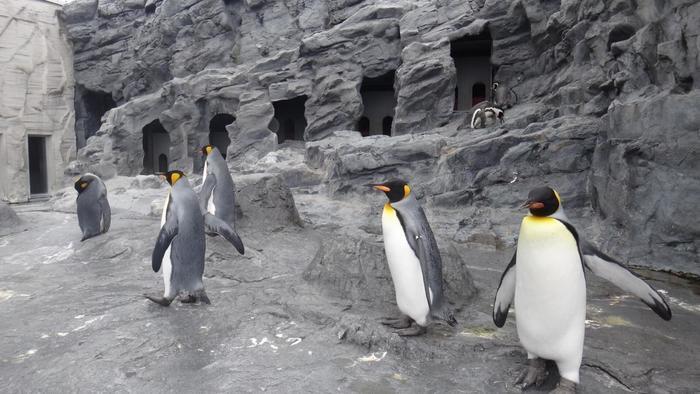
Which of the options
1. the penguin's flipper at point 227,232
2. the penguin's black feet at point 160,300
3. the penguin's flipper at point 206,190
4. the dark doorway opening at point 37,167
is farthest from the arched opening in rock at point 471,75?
the dark doorway opening at point 37,167

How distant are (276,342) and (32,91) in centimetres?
2052

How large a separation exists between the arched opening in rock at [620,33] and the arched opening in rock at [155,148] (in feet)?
58.8

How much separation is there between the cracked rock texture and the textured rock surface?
94 centimetres

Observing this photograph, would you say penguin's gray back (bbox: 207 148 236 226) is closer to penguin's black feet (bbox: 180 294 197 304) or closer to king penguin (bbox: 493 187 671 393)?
penguin's black feet (bbox: 180 294 197 304)

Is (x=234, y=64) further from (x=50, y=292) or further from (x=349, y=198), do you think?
(x=50, y=292)

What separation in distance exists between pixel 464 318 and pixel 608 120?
17.7ft

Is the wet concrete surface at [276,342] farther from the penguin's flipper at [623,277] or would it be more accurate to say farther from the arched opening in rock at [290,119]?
the arched opening in rock at [290,119]

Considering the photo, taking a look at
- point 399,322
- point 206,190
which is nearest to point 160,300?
point 399,322

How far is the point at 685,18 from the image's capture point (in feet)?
20.0

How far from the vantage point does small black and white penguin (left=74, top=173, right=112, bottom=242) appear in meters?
6.52

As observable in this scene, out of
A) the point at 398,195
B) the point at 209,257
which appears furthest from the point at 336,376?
the point at 209,257

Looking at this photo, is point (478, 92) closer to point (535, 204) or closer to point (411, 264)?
point (411, 264)

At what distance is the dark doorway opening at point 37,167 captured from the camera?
65.9 ft

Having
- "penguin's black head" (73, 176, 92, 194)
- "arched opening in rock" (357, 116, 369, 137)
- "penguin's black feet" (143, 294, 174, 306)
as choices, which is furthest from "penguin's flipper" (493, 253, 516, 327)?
"arched opening in rock" (357, 116, 369, 137)
